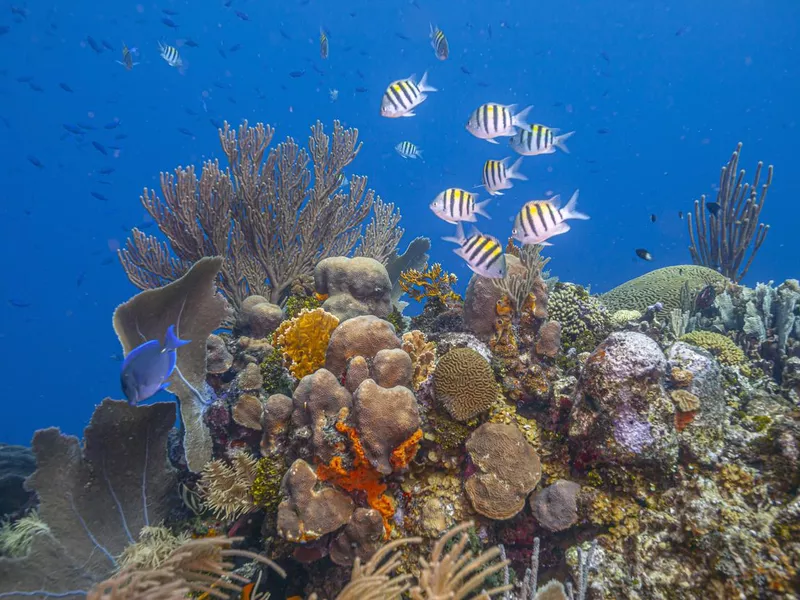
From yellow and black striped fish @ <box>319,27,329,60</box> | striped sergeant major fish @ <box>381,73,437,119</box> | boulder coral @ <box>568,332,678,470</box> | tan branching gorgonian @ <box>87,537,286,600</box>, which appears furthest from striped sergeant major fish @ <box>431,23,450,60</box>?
tan branching gorgonian @ <box>87,537,286,600</box>

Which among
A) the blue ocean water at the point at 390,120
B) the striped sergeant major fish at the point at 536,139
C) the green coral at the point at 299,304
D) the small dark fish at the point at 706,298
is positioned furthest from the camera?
the blue ocean water at the point at 390,120

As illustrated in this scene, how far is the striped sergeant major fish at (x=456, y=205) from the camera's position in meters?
4.47

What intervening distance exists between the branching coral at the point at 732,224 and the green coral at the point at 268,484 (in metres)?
9.85

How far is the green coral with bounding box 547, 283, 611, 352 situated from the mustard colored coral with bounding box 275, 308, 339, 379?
2.74 m

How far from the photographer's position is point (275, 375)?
13.7 feet

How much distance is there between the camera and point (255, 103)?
9250 centimetres

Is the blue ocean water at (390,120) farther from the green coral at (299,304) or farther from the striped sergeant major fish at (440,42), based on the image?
the green coral at (299,304)

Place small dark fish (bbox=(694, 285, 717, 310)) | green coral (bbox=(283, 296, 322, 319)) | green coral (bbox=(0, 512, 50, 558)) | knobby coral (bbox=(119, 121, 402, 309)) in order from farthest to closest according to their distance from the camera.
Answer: small dark fish (bbox=(694, 285, 717, 310)) < knobby coral (bbox=(119, 121, 402, 309)) < green coral (bbox=(283, 296, 322, 319)) < green coral (bbox=(0, 512, 50, 558))

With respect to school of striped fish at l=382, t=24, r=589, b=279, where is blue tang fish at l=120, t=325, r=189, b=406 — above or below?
below

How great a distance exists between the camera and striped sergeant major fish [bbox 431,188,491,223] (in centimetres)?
447

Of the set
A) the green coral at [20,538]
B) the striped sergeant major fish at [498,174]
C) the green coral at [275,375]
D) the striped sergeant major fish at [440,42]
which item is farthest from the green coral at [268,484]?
the striped sergeant major fish at [440,42]

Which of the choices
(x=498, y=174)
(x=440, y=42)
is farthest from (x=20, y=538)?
(x=440, y=42)

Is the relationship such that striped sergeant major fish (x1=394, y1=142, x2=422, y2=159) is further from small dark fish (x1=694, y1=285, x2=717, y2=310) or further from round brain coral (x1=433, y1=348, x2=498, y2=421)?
round brain coral (x1=433, y1=348, x2=498, y2=421)

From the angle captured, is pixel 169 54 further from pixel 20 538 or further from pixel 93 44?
pixel 20 538
